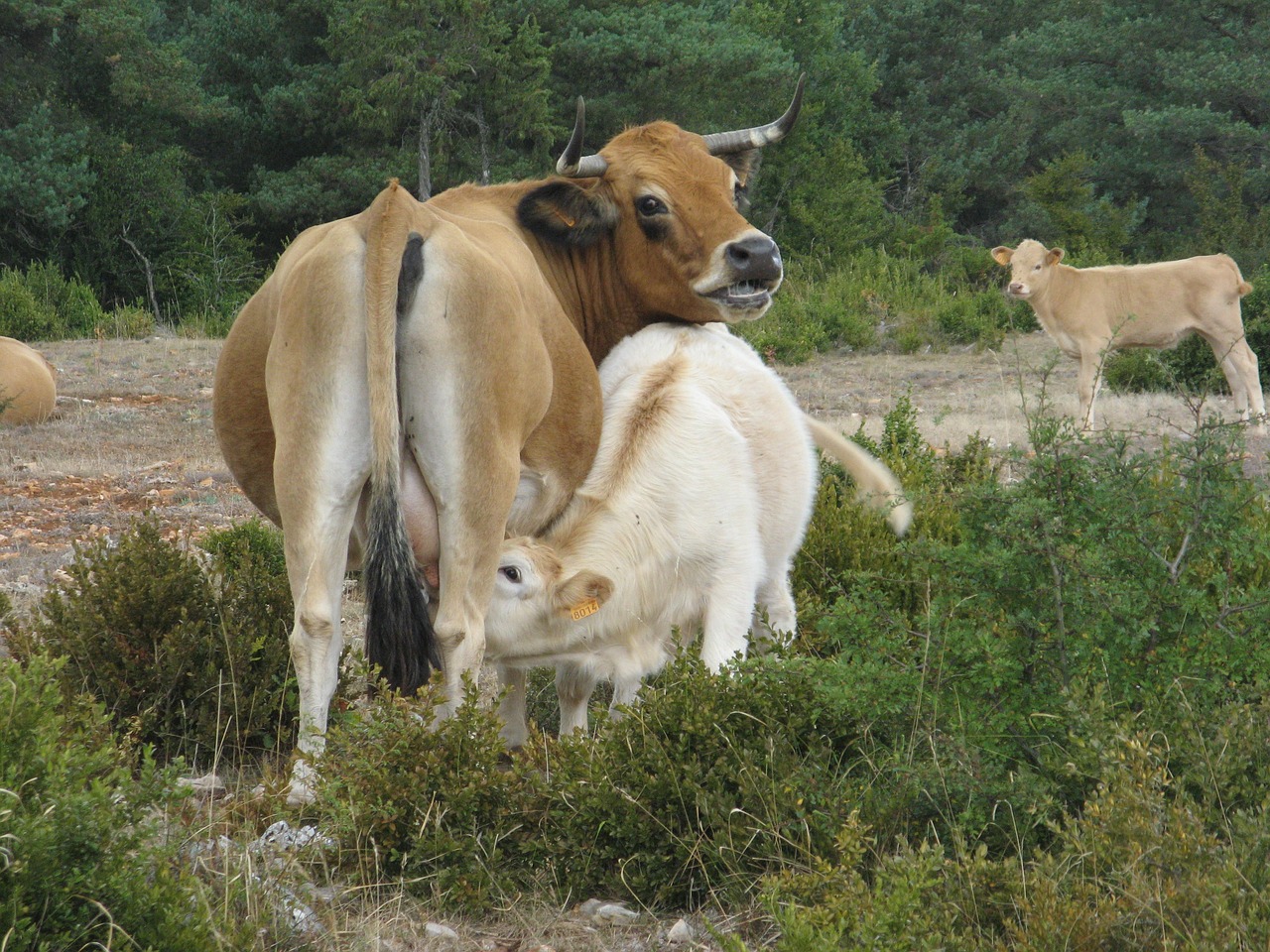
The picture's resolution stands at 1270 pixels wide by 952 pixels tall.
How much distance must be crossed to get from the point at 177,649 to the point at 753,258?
2622mm

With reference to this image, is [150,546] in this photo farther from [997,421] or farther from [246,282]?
[246,282]

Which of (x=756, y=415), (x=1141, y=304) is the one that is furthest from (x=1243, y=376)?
(x=756, y=415)

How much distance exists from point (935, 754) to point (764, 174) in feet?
101

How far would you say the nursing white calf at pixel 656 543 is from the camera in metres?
4.40

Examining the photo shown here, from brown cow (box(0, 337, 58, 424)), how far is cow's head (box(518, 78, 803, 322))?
314 inches

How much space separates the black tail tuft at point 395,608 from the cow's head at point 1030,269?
1144 centimetres

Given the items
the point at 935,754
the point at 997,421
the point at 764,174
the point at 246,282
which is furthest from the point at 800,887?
the point at 764,174

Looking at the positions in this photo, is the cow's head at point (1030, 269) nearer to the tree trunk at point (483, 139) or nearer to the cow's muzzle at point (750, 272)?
the cow's muzzle at point (750, 272)

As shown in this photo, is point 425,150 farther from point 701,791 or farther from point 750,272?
point 701,791

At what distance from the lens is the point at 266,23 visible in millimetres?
28500

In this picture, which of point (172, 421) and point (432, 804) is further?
point (172, 421)

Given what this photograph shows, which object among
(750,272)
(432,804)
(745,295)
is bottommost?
(432,804)

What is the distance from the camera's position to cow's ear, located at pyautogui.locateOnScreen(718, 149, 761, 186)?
6.41 meters

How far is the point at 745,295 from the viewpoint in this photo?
5324 mm
